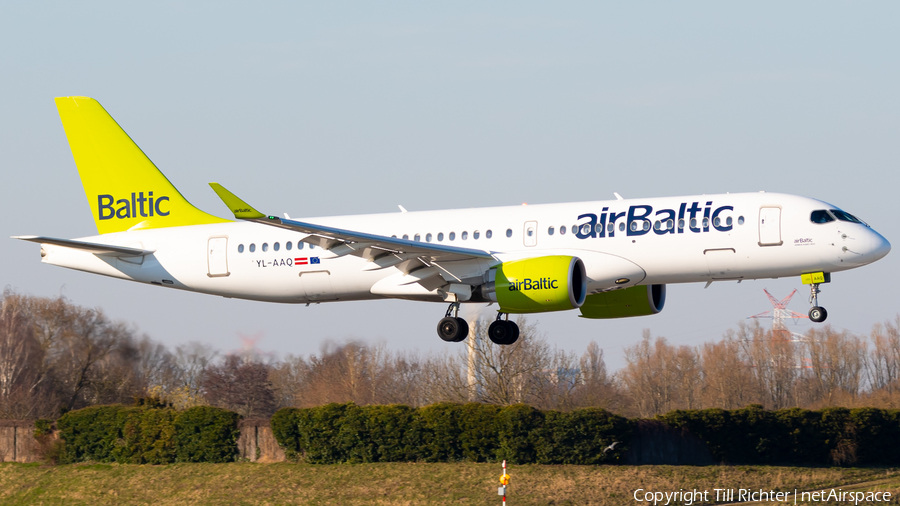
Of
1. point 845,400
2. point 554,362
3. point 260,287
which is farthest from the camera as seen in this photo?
point 554,362

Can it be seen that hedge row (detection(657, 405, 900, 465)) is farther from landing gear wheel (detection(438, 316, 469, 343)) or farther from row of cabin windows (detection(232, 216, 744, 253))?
row of cabin windows (detection(232, 216, 744, 253))

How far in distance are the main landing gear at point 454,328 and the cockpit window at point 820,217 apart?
36.5ft

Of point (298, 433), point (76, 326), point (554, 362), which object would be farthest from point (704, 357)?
point (76, 326)

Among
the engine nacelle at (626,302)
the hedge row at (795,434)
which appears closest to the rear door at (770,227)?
the engine nacelle at (626,302)

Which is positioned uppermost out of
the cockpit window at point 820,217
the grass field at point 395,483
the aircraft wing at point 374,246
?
the cockpit window at point 820,217

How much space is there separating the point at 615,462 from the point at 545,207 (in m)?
13.5

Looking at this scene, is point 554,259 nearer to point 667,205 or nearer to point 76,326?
point 667,205

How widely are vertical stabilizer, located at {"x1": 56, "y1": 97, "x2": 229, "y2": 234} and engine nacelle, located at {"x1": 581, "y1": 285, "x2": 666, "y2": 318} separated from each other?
14623 millimetres

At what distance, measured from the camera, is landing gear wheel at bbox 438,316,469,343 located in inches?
1323

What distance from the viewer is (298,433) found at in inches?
1736

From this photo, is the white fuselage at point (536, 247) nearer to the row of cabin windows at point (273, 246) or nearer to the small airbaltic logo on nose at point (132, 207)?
the row of cabin windows at point (273, 246)

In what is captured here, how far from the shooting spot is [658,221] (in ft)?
100

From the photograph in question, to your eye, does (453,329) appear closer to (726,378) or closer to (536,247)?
(536,247)

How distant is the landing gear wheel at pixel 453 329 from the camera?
33.6 meters
